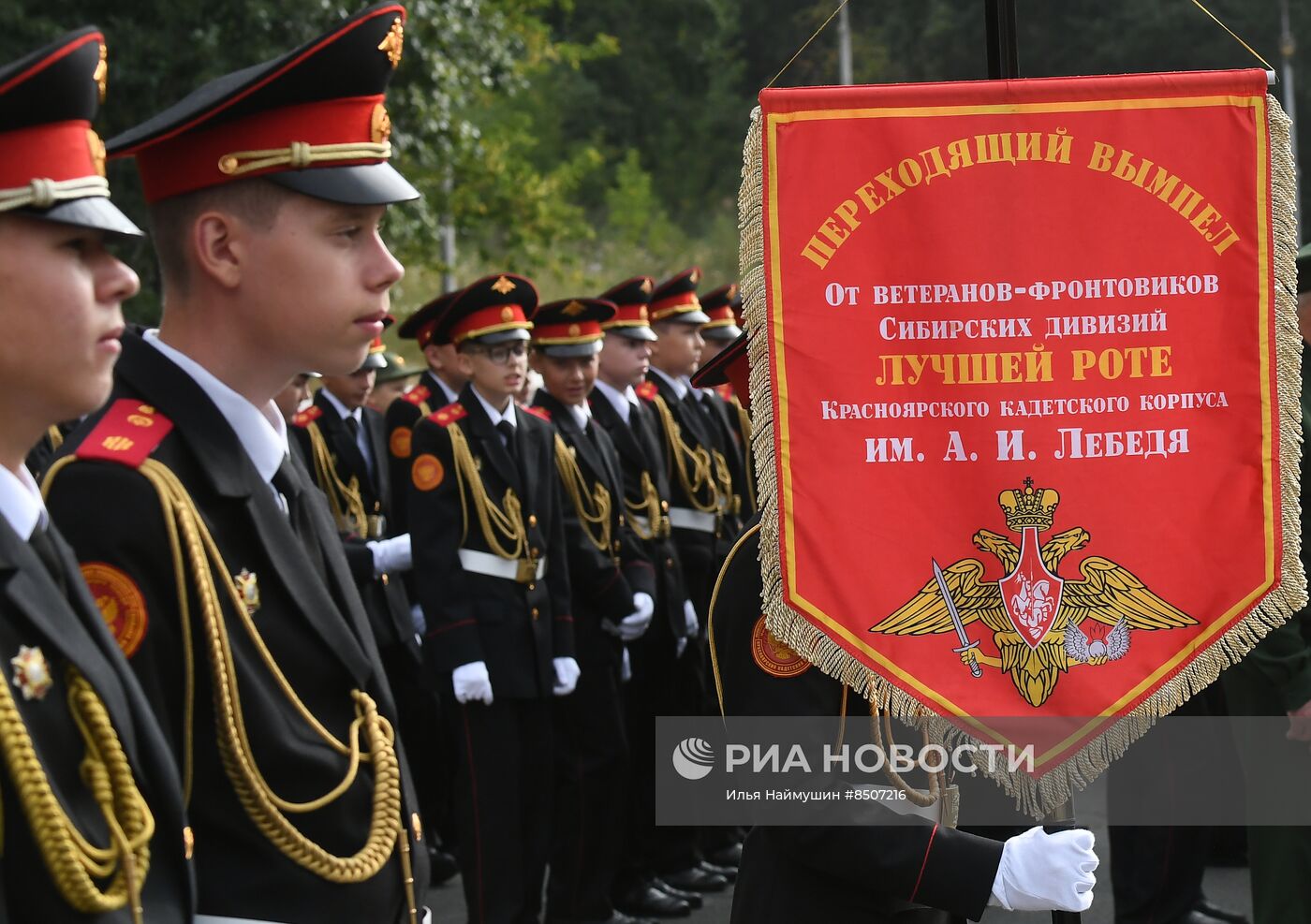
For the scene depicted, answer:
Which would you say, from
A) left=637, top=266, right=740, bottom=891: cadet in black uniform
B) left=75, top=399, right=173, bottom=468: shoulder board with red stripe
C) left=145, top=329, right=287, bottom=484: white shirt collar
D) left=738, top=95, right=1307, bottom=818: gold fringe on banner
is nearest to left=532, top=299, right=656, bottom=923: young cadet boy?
left=637, top=266, right=740, bottom=891: cadet in black uniform

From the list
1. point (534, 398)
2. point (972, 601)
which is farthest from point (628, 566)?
point (972, 601)

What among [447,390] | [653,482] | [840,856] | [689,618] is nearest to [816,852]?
[840,856]

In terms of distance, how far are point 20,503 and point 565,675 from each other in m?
4.42

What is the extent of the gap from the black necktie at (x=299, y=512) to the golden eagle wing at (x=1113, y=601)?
132cm

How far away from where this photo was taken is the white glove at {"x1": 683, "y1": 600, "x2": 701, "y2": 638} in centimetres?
759

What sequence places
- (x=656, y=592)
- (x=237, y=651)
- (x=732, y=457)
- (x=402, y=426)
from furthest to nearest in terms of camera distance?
(x=732, y=457) < (x=402, y=426) < (x=656, y=592) < (x=237, y=651)

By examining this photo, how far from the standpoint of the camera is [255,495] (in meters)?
2.26

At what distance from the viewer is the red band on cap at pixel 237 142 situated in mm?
2262

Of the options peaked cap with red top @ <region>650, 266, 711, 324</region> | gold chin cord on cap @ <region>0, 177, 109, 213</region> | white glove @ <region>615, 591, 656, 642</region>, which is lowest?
white glove @ <region>615, 591, 656, 642</region>

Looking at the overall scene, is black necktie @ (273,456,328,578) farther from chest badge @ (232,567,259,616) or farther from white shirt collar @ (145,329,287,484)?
chest badge @ (232,567,259,616)

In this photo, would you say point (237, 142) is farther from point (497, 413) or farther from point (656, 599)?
point (656, 599)

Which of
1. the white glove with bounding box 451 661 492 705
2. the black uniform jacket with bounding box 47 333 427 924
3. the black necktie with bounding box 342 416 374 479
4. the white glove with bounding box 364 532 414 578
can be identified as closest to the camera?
the black uniform jacket with bounding box 47 333 427 924

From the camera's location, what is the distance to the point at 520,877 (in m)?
5.82

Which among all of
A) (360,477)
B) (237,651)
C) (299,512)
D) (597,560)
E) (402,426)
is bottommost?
(597,560)
